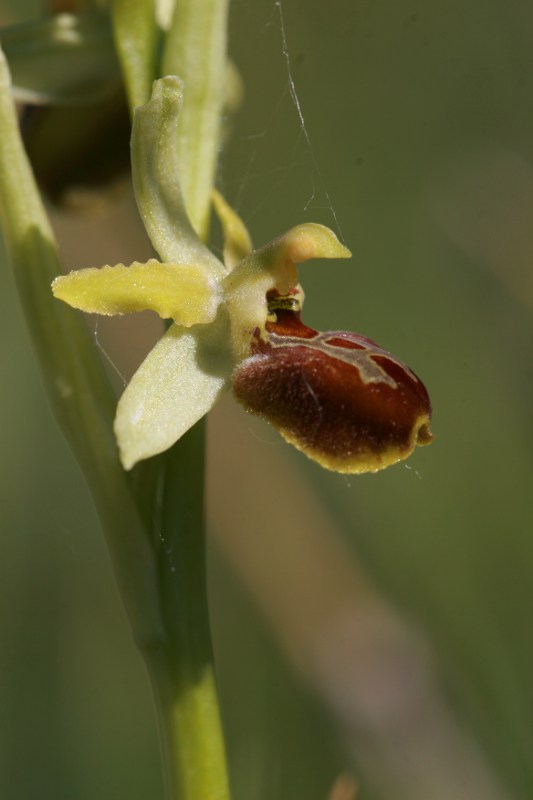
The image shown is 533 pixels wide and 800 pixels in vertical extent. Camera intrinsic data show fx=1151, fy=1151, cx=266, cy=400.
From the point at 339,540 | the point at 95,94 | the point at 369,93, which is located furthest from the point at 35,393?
the point at 369,93

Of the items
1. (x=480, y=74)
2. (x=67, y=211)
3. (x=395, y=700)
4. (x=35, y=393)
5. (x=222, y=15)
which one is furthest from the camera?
(x=480, y=74)

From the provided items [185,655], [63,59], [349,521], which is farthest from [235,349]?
[349,521]

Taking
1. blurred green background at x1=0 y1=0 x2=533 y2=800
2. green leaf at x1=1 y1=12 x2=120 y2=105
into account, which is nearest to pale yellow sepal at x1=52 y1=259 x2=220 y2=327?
green leaf at x1=1 y1=12 x2=120 y2=105

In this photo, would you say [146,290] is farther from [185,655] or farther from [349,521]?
[349,521]

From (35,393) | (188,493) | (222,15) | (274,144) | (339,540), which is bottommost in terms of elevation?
(339,540)

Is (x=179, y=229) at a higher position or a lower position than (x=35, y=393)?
higher

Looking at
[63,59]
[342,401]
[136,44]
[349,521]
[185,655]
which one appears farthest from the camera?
[349,521]

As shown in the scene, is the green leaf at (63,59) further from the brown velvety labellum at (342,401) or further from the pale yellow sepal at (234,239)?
the brown velvety labellum at (342,401)

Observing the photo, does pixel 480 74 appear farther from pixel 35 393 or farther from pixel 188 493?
pixel 188 493
